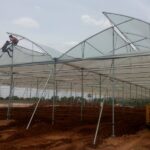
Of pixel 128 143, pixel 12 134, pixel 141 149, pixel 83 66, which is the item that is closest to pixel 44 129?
pixel 12 134

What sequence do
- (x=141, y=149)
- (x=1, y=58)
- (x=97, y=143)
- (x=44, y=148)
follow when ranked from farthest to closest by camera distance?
(x=1, y=58) < (x=97, y=143) < (x=44, y=148) < (x=141, y=149)

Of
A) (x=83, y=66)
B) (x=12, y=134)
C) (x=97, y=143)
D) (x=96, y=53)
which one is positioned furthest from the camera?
(x=83, y=66)

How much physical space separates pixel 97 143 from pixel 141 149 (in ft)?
5.22

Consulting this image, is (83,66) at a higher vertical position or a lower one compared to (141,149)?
higher

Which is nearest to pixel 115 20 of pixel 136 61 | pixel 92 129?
pixel 136 61

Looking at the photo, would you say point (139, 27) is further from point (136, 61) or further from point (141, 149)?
point (141, 149)

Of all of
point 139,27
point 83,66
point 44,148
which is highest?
point 139,27

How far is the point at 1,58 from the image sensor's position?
1583cm

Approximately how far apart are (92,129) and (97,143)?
3056 mm

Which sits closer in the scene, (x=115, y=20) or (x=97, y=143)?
(x=97, y=143)

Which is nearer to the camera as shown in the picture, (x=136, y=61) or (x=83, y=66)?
(x=136, y=61)

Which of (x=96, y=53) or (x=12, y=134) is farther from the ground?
(x=96, y=53)

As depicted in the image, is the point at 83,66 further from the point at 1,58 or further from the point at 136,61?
the point at 1,58

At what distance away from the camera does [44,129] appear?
11969mm
